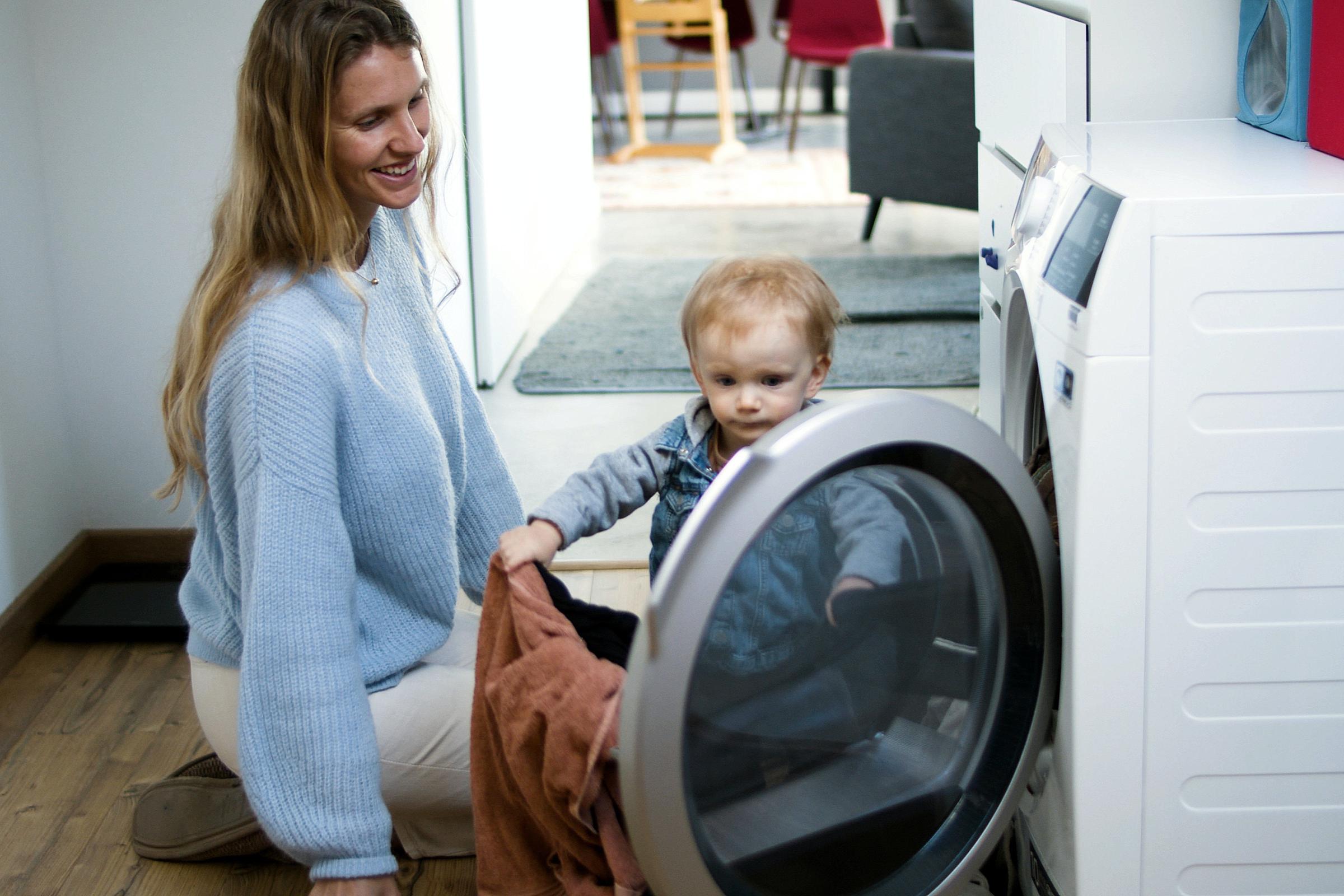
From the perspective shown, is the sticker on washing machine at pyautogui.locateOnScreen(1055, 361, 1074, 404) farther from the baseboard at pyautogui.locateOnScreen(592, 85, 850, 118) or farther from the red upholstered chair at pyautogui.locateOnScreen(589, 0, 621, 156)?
the baseboard at pyautogui.locateOnScreen(592, 85, 850, 118)

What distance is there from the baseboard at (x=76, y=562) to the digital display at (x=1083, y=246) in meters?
1.48

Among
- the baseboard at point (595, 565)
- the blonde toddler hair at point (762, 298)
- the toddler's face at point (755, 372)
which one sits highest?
the blonde toddler hair at point (762, 298)

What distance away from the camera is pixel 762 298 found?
1254mm

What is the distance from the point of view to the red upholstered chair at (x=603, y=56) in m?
6.32

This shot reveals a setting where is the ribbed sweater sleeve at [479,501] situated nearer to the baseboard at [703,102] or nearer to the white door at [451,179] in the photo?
the white door at [451,179]

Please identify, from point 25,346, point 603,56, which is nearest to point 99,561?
point 25,346

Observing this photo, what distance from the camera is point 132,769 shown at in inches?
68.2

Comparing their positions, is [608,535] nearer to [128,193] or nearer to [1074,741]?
[128,193]

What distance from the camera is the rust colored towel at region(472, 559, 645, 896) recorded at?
1.11 meters

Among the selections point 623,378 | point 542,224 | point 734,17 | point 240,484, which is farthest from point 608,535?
point 734,17

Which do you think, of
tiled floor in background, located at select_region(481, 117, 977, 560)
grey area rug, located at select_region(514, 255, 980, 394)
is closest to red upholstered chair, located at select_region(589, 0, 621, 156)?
tiled floor in background, located at select_region(481, 117, 977, 560)

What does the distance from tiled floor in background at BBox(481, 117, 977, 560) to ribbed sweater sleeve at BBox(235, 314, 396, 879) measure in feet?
3.43

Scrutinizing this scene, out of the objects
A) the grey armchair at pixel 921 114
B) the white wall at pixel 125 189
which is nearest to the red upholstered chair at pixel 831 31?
the grey armchair at pixel 921 114

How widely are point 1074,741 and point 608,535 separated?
1.40m
